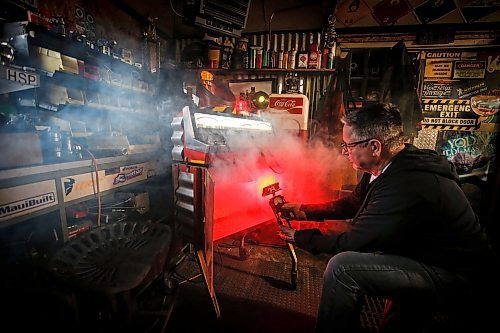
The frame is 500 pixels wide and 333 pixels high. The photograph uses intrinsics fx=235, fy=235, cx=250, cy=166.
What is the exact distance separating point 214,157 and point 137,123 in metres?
2.43

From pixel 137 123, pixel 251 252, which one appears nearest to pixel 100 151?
pixel 137 123

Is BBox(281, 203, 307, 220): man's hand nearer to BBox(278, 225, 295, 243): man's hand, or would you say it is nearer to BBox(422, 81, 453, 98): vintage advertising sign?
BBox(278, 225, 295, 243): man's hand

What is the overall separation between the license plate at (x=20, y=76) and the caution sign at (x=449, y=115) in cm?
641

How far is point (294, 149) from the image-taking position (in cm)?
443

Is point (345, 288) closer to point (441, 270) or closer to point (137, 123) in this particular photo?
point (441, 270)

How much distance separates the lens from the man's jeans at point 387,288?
175cm

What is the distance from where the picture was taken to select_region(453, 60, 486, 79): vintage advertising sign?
15.4ft

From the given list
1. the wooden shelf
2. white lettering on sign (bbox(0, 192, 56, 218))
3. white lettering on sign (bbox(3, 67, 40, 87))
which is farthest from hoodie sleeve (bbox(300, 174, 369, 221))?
the wooden shelf

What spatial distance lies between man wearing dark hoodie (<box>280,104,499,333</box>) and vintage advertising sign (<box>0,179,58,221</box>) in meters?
2.57

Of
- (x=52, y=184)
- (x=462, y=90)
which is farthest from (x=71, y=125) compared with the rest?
(x=462, y=90)

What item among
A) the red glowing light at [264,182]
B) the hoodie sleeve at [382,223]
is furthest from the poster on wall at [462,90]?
the hoodie sleeve at [382,223]

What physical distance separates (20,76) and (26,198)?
1.15 m

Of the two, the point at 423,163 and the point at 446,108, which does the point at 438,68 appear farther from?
the point at 423,163

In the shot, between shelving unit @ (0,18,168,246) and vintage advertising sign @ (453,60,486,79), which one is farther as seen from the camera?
vintage advertising sign @ (453,60,486,79)
